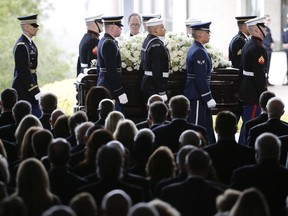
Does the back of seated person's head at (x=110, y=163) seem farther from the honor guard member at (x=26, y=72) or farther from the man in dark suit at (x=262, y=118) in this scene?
the honor guard member at (x=26, y=72)

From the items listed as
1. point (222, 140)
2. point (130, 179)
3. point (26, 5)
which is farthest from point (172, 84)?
point (26, 5)

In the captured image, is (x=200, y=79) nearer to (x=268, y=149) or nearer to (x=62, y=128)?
(x=62, y=128)

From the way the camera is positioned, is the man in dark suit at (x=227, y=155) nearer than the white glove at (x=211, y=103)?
Yes

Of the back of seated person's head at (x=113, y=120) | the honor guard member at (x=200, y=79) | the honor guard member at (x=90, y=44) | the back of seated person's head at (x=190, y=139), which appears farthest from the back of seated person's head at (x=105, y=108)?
the honor guard member at (x=90, y=44)

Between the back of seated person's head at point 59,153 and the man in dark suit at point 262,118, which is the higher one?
the back of seated person's head at point 59,153

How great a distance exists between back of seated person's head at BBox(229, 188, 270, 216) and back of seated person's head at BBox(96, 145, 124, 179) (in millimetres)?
1024

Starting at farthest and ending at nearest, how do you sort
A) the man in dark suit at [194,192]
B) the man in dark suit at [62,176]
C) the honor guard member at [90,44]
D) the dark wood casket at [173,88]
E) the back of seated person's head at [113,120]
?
the honor guard member at [90,44]
the dark wood casket at [173,88]
the back of seated person's head at [113,120]
the man in dark suit at [62,176]
the man in dark suit at [194,192]

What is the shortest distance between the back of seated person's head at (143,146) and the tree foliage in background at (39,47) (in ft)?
44.3

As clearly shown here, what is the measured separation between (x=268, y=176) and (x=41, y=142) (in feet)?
5.09

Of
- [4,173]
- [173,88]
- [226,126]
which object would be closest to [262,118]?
[226,126]

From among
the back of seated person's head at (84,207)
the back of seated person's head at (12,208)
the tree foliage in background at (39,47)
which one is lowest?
the tree foliage in background at (39,47)

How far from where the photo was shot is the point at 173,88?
11.3 m

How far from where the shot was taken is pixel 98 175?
20.0 ft

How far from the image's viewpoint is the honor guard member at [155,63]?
1092cm
